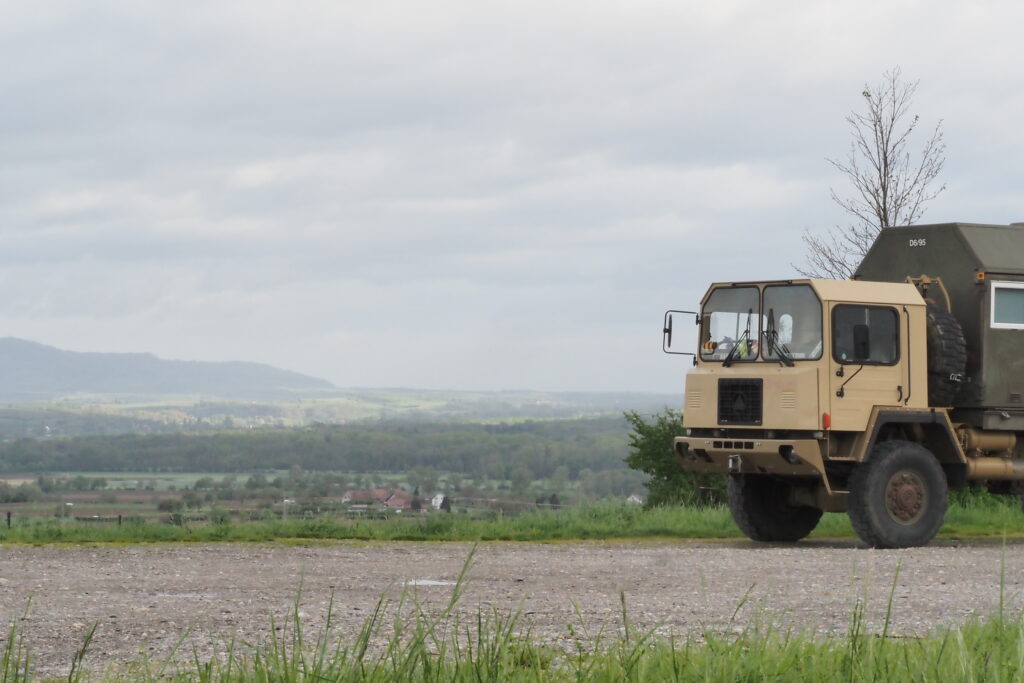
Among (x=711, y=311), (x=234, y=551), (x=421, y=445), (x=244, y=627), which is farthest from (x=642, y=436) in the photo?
(x=421, y=445)

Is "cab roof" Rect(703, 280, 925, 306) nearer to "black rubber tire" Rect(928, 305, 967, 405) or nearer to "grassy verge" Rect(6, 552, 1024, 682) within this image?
"black rubber tire" Rect(928, 305, 967, 405)

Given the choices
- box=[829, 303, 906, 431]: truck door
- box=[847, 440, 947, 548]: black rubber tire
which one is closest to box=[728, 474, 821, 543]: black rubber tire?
box=[847, 440, 947, 548]: black rubber tire

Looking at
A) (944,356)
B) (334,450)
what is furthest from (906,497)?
(334,450)

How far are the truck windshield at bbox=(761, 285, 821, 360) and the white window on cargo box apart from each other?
2493mm

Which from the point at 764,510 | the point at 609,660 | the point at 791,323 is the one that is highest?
the point at 791,323

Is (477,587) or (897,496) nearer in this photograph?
(477,587)

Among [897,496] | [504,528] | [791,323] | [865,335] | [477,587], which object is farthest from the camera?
[504,528]

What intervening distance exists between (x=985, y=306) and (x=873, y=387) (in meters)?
Answer: 1.91

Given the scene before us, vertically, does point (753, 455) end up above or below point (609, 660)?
above

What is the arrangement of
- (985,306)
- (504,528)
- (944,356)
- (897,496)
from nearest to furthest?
(897,496) → (944,356) → (985,306) → (504,528)

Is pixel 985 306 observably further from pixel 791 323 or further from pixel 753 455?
pixel 753 455

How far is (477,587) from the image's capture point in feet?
36.3

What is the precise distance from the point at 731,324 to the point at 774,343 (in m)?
0.70

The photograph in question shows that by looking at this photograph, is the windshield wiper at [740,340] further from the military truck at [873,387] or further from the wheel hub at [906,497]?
the wheel hub at [906,497]
